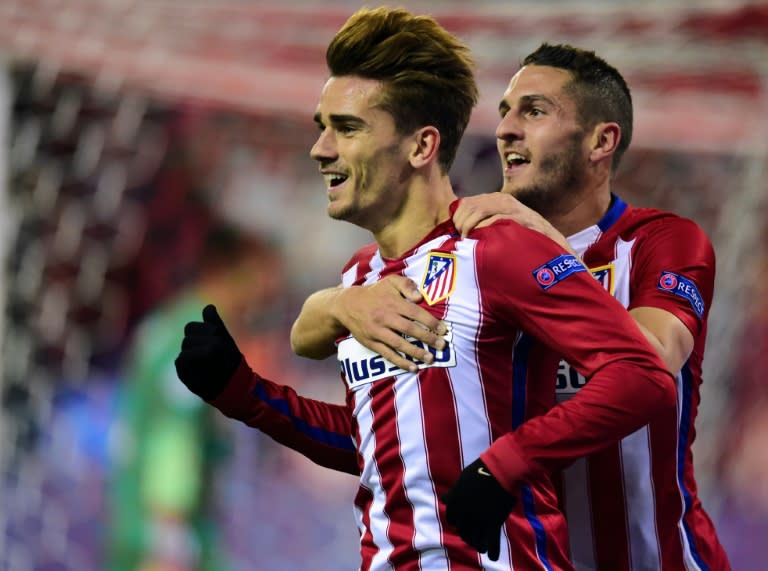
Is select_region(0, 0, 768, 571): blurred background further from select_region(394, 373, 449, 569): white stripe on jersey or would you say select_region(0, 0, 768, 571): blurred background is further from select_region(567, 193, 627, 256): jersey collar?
select_region(394, 373, 449, 569): white stripe on jersey

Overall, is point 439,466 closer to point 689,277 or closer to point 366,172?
point 366,172

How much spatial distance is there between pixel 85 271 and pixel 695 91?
212 cm

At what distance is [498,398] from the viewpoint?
1.81 meters

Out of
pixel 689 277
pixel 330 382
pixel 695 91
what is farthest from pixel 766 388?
pixel 689 277

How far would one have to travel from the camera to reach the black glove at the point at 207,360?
203 centimetres

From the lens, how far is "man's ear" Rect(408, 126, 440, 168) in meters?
2.02

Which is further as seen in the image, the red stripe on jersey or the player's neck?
the player's neck

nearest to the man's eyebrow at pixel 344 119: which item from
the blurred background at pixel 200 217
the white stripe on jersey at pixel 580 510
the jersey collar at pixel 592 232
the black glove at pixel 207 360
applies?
the black glove at pixel 207 360

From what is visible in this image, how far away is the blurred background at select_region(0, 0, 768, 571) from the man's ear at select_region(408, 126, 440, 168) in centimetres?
172

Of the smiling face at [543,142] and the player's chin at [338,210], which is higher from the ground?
the smiling face at [543,142]

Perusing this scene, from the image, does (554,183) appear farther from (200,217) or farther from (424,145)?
(200,217)

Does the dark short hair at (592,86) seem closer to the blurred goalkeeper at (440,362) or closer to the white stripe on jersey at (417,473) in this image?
the blurred goalkeeper at (440,362)

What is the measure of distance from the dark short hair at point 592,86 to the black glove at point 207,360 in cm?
87

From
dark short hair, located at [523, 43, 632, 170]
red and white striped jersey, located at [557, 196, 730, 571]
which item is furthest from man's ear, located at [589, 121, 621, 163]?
red and white striped jersey, located at [557, 196, 730, 571]
